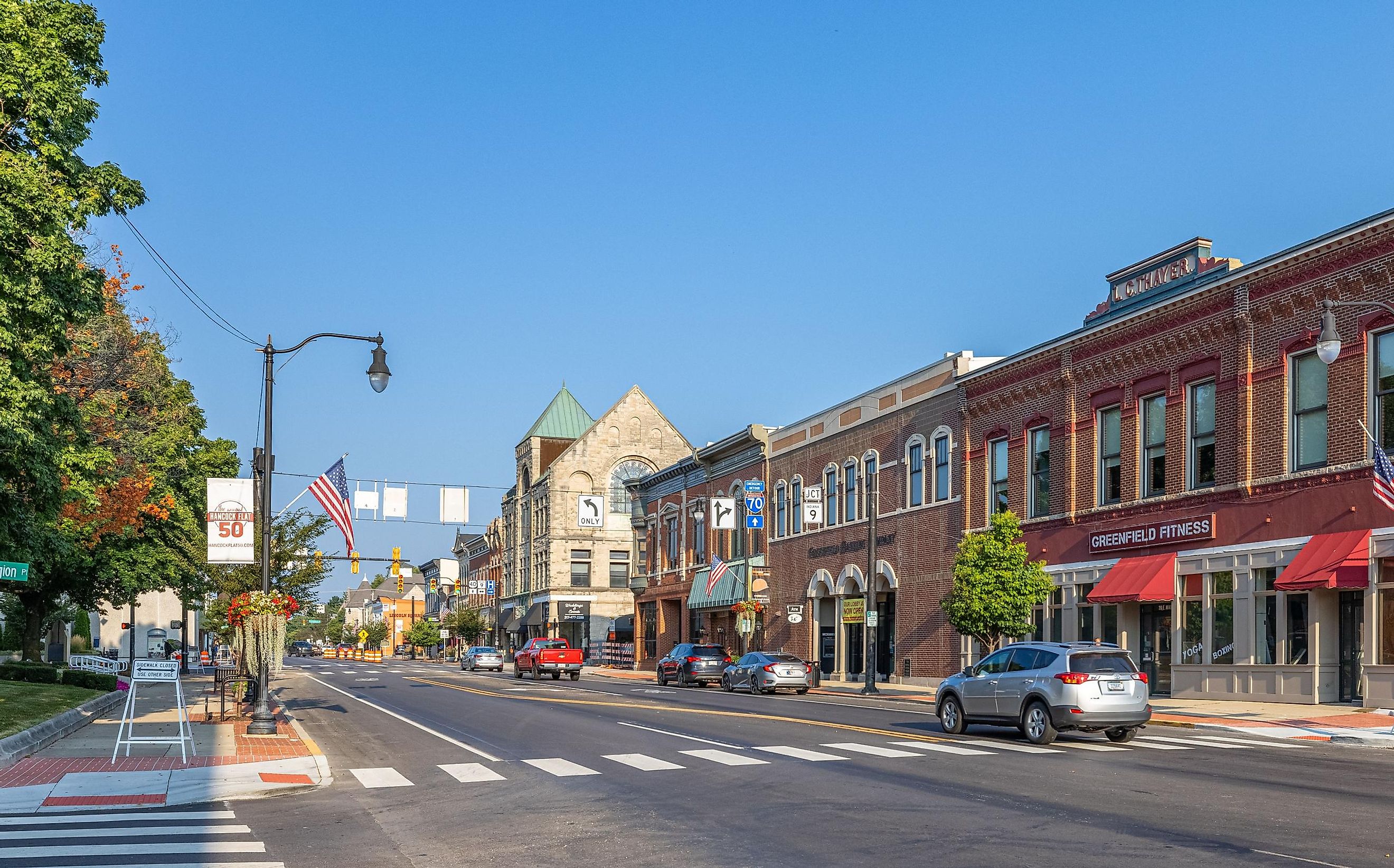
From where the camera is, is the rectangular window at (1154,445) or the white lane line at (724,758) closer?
the white lane line at (724,758)

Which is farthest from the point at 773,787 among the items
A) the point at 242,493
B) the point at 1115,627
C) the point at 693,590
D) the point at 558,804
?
the point at 693,590

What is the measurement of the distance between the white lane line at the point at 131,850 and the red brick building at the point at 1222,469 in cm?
1989

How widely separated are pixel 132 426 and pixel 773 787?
33.5 metres

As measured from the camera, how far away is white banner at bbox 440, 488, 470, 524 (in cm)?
6125

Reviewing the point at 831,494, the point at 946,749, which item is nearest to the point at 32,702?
the point at 946,749

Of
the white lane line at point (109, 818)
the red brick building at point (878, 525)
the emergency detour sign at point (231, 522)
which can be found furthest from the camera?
the red brick building at point (878, 525)

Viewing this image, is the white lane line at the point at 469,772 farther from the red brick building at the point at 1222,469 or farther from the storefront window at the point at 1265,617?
the storefront window at the point at 1265,617

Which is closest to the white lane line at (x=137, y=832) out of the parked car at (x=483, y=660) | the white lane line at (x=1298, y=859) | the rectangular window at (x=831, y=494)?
the white lane line at (x=1298, y=859)

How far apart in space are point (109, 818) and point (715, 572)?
45.8 m

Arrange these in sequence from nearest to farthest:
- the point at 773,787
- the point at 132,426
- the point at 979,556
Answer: the point at 773,787 < the point at 979,556 < the point at 132,426

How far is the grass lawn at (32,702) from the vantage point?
21406mm

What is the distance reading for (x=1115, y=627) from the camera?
35031mm

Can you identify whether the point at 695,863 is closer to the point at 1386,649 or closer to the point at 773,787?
the point at 773,787

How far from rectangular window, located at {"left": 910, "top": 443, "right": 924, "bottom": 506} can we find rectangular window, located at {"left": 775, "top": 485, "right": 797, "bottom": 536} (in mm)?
11779
